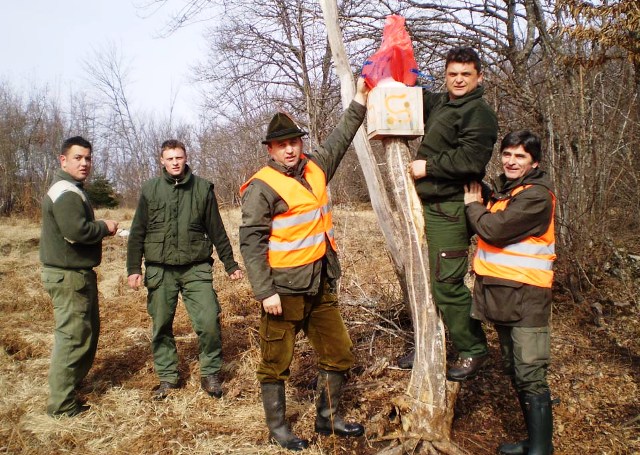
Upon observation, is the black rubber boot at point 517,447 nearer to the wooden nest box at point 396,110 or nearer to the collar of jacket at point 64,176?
the wooden nest box at point 396,110

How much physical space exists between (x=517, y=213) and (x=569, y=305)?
3600mm

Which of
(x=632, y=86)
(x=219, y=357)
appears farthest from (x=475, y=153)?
(x=632, y=86)

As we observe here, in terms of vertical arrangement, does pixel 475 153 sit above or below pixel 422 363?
above

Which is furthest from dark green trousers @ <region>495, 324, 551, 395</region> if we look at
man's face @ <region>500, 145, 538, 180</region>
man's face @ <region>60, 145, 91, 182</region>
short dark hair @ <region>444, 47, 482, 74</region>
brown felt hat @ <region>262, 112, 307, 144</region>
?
man's face @ <region>60, 145, 91, 182</region>

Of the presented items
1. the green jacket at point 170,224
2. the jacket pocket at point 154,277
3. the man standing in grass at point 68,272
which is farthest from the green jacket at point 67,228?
the jacket pocket at point 154,277

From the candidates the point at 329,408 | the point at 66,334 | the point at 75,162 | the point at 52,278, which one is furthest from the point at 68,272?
the point at 329,408

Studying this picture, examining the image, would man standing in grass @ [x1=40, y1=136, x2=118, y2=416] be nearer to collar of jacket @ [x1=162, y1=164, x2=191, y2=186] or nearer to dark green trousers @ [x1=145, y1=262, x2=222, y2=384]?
dark green trousers @ [x1=145, y1=262, x2=222, y2=384]

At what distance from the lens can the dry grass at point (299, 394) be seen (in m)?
3.20

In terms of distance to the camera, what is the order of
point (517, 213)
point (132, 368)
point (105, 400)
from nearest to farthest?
point (517, 213)
point (105, 400)
point (132, 368)

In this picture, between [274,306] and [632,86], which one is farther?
[632,86]

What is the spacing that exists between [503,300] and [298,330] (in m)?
1.34

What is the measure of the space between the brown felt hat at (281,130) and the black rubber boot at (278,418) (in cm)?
165

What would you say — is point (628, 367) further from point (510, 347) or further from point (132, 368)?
point (132, 368)

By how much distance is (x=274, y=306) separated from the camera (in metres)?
2.82
